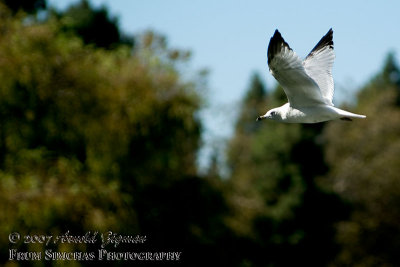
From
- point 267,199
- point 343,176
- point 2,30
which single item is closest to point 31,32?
point 2,30

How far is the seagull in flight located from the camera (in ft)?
22.0

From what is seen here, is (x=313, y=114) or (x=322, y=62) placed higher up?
(x=322, y=62)

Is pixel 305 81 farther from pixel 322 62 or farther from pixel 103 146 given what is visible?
pixel 103 146

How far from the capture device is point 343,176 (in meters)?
26.1

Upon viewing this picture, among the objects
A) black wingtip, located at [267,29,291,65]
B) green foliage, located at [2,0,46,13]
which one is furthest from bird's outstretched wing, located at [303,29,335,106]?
green foliage, located at [2,0,46,13]

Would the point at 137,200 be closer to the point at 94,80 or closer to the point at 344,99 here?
the point at 94,80

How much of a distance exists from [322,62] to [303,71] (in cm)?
127

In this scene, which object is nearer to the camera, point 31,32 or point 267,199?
point 31,32

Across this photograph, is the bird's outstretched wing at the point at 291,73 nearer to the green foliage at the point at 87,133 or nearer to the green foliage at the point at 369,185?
the green foliage at the point at 87,133

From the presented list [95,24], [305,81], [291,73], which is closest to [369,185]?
[95,24]

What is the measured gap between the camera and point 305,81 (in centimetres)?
688

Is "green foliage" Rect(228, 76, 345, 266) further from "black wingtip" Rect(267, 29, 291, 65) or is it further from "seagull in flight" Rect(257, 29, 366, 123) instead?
"black wingtip" Rect(267, 29, 291, 65)

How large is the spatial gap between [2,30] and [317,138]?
1333 centimetres

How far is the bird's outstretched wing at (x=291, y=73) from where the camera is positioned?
667 centimetres
